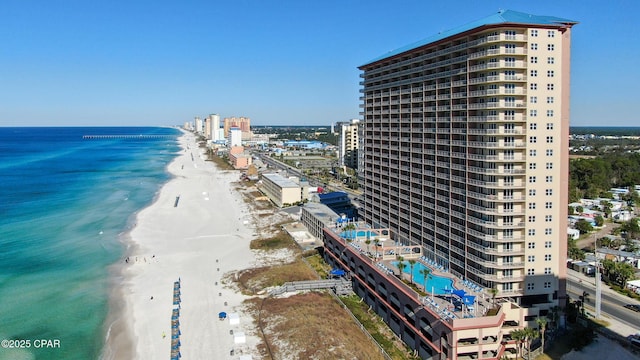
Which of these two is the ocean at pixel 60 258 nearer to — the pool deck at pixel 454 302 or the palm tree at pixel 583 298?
the pool deck at pixel 454 302

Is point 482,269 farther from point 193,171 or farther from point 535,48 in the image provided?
point 193,171

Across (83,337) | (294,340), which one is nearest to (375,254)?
(294,340)

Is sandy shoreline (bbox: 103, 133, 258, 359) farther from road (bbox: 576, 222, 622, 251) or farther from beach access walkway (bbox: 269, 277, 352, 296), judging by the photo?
road (bbox: 576, 222, 622, 251)

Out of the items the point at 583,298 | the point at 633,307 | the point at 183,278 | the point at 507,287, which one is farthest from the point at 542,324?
the point at 183,278

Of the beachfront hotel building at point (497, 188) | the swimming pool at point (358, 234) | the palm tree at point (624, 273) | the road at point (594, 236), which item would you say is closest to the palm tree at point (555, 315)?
the beachfront hotel building at point (497, 188)

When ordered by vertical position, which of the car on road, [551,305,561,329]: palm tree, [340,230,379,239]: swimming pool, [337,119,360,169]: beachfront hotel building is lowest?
the car on road

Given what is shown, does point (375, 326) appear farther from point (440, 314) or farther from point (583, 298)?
point (583, 298)

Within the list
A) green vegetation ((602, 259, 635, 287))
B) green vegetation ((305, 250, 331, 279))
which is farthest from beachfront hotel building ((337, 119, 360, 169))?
green vegetation ((602, 259, 635, 287))
